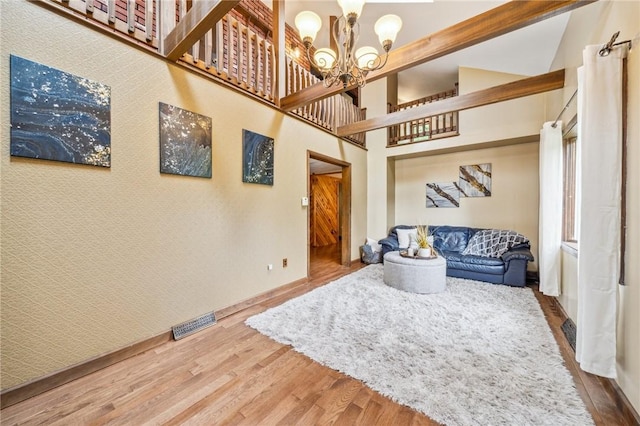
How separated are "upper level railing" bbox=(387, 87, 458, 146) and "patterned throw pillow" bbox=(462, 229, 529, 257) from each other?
2050 mm

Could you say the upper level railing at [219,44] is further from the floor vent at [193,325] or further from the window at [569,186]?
the window at [569,186]

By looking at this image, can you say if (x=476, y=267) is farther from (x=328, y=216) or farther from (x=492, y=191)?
(x=328, y=216)

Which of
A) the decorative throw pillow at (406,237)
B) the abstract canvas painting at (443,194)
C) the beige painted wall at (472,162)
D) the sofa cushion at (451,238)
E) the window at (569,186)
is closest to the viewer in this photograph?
the window at (569,186)

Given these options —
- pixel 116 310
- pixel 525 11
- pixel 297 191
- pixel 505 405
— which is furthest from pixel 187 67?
pixel 505 405

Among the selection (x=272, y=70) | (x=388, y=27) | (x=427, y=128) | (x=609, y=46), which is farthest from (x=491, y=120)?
(x=272, y=70)

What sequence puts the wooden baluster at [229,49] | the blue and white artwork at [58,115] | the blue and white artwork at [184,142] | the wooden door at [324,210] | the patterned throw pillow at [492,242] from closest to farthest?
the blue and white artwork at [58,115]
the blue and white artwork at [184,142]
the wooden baluster at [229,49]
the patterned throw pillow at [492,242]
the wooden door at [324,210]

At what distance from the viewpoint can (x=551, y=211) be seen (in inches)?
113

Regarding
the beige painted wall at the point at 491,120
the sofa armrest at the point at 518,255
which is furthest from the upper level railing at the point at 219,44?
the sofa armrest at the point at 518,255

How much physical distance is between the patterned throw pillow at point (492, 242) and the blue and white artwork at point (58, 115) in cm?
515

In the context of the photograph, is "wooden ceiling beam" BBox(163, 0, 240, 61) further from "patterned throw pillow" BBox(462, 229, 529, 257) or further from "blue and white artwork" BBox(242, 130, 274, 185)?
"patterned throw pillow" BBox(462, 229, 529, 257)

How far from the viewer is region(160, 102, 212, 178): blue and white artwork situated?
7.07 ft

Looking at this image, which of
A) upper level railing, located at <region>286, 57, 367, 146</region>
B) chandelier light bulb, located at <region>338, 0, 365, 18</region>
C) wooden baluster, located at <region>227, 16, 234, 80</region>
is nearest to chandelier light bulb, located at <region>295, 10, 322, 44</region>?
chandelier light bulb, located at <region>338, 0, 365, 18</region>

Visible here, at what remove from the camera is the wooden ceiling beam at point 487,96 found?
2873 millimetres

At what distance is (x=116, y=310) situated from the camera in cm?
187
